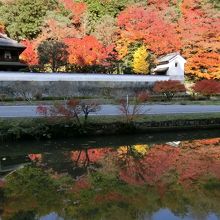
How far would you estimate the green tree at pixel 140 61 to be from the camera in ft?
139

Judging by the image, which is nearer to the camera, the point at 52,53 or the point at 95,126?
the point at 95,126

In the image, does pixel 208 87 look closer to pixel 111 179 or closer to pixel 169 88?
pixel 169 88

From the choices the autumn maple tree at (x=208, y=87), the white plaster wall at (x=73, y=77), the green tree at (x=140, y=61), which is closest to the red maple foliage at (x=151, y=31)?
the green tree at (x=140, y=61)

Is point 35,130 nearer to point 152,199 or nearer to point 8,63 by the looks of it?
point 152,199

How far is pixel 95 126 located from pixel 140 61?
25664mm

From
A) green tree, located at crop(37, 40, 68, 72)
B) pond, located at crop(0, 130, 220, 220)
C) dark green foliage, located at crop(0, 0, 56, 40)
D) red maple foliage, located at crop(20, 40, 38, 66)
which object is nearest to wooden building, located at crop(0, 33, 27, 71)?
green tree, located at crop(37, 40, 68, 72)

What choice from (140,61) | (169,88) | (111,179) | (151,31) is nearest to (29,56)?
(140,61)

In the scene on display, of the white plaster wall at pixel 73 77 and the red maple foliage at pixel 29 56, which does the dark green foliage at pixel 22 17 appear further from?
the white plaster wall at pixel 73 77

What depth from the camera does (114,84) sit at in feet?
124

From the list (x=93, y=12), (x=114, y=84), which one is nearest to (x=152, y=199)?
(x=114, y=84)

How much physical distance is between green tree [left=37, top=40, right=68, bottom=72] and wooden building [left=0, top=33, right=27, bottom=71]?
118 inches

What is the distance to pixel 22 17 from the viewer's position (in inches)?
1780

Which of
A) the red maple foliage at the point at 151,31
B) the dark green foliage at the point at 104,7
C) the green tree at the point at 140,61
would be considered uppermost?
the dark green foliage at the point at 104,7

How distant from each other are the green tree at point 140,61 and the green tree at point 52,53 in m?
7.91
